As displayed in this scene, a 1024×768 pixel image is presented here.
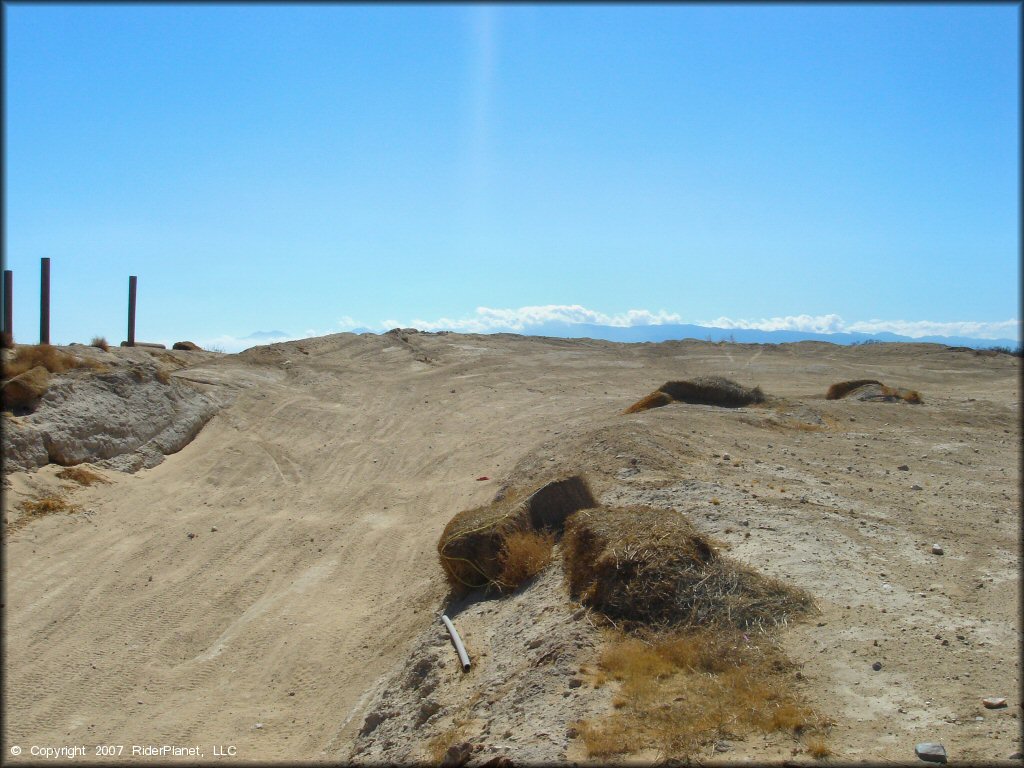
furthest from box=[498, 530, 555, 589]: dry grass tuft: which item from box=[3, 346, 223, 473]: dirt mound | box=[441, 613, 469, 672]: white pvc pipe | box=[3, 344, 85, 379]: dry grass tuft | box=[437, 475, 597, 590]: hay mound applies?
box=[3, 344, 85, 379]: dry grass tuft

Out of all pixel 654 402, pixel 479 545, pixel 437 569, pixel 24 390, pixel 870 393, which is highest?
pixel 870 393

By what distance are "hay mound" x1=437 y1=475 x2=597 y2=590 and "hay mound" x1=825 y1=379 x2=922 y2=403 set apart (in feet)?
31.0

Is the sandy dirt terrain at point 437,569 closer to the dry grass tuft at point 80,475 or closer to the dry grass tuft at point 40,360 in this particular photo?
the dry grass tuft at point 80,475

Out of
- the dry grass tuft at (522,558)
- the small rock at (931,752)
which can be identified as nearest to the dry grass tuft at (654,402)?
the dry grass tuft at (522,558)

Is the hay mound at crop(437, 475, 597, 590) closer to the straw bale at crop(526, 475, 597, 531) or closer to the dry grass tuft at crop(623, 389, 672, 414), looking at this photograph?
the straw bale at crop(526, 475, 597, 531)

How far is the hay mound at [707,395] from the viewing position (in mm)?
15500

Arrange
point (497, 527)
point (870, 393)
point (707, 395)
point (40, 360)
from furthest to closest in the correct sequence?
point (870, 393)
point (707, 395)
point (40, 360)
point (497, 527)

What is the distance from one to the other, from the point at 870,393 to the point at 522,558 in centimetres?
1086

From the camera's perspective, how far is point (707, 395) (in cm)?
1562

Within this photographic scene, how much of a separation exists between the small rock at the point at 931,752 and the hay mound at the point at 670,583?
166cm

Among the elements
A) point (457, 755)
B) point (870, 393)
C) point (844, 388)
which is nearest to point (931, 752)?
point (457, 755)

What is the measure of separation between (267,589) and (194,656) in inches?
59.8

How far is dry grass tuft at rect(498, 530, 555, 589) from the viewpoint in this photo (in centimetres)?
802

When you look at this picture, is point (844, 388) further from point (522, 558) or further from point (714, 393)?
point (522, 558)
